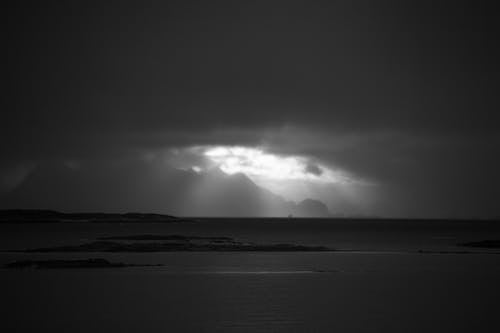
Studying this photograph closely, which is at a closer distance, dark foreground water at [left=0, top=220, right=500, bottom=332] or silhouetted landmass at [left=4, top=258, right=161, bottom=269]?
dark foreground water at [left=0, top=220, right=500, bottom=332]

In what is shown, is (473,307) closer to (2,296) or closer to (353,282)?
(353,282)

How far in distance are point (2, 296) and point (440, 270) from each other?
35814 millimetres

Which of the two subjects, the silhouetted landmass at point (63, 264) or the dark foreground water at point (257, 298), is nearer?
the dark foreground water at point (257, 298)

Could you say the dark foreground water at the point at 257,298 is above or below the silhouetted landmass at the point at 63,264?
below

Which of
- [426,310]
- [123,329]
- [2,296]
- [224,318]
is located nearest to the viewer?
[123,329]

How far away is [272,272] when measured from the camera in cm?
4834

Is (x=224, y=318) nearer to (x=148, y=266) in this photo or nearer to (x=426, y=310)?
(x=426, y=310)

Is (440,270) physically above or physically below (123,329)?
above

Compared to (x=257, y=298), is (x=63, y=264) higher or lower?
higher

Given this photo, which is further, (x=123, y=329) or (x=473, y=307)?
(x=473, y=307)

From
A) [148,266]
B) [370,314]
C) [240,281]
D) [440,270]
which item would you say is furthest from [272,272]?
[370,314]

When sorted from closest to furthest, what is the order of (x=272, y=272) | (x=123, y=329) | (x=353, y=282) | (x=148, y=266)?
(x=123, y=329)
(x=353, y=282)
(x=272, y=272)
(x=148, y=266)

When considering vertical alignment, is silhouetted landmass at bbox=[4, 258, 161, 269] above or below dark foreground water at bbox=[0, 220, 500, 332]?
above

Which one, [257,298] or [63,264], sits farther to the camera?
[63,264]
